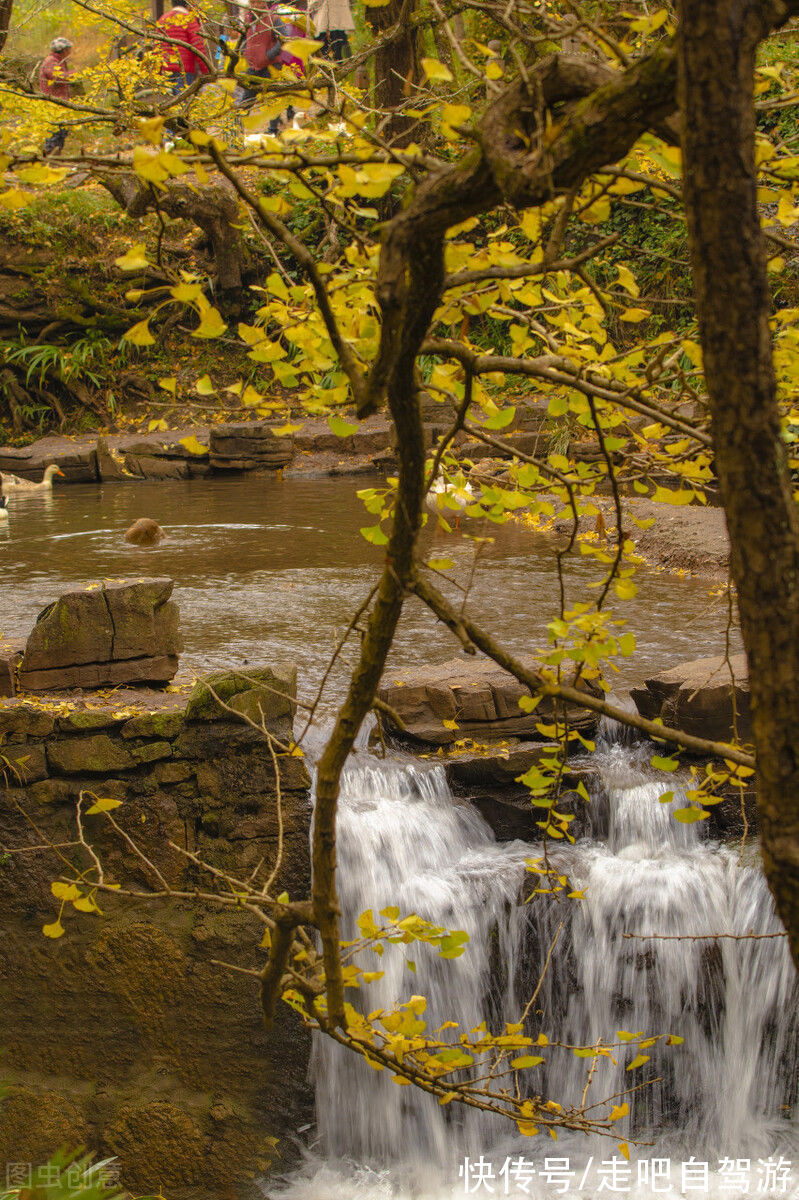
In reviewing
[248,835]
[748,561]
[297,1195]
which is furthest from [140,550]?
[748,561]

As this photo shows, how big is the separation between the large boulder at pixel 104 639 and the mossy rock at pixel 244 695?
0.51 metres

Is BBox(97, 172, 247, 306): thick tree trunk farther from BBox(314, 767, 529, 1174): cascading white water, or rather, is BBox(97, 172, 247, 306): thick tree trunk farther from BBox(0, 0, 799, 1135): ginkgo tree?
BBox(0, 0, 799, 1135): ginkgo tree

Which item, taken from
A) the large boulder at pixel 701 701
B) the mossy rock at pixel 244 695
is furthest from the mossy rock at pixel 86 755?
the large boulder at pixel 701 701

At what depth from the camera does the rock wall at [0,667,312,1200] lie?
427 cm

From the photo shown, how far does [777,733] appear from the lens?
1.16 metres

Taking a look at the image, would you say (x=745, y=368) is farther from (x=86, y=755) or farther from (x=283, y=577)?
(x=283, y=577)

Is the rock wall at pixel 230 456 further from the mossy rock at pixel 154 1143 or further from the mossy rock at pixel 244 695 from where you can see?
the mossy rock at pixel 154 1143

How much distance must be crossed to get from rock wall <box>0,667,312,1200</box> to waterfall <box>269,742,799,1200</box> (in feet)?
1.04

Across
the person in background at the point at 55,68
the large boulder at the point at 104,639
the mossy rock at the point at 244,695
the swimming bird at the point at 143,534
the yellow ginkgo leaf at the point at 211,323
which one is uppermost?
the person in background at the point at 55,68

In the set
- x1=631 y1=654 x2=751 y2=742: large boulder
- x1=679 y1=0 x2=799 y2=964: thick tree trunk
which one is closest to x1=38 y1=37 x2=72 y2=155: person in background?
x1=631 y1=654 x2=751 y2=742: large boulder

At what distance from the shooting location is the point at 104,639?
4.85 m

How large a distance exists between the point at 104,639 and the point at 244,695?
0.90m

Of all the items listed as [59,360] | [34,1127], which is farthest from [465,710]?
[59,360]

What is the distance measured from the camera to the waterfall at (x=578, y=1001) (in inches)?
173
